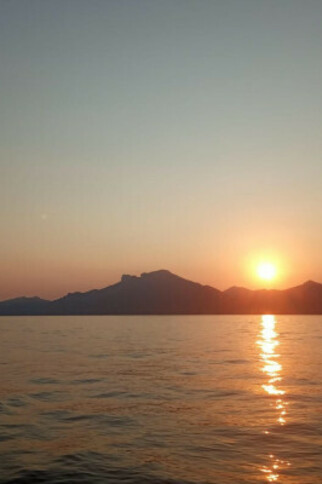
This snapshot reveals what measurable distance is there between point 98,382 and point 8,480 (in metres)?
22.9

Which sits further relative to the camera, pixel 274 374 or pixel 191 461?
pixel 274 374

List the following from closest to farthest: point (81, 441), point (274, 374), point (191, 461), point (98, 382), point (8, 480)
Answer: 1. point (8, 480)
2. point (191, 461)
3. point (81, 441)
4. point (98, 382)
5. point (274, 374)

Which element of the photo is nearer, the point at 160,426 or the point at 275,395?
the point at 160,426

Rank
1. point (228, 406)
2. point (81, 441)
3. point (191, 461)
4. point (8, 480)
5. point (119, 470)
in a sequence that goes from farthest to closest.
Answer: point (228, 406) → point (81, 441) → point (191, 461) → point (119, 470) → point (8, 480)

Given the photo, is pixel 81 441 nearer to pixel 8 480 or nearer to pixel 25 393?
pixel 8 480

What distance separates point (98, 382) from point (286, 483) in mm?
24558

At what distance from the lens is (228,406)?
96.1 feet

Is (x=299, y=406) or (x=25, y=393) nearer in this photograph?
(x=299, y=406)

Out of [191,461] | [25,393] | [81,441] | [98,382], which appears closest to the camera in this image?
[191,461]

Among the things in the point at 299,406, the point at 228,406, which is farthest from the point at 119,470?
the point at 299,406

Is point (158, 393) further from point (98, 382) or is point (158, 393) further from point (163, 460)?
point (163, 460)

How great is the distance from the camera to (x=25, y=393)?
3341 cm

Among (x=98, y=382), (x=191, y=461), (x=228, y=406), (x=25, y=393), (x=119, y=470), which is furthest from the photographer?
(x=98, y=382)

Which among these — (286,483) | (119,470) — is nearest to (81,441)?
(119,470)
